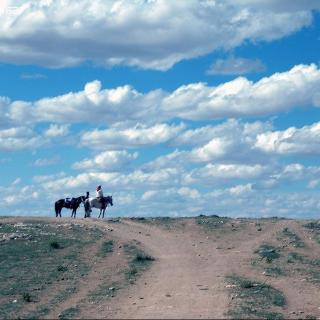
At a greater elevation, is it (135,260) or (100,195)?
(100,195)

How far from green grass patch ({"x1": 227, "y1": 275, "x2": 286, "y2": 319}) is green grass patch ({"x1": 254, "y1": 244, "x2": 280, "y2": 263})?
6.60m

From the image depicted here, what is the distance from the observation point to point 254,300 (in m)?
25.5

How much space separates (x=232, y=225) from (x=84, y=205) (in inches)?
505

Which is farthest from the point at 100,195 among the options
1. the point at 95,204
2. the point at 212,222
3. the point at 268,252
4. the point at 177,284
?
the point at 177,284

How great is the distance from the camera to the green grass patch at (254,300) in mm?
23056

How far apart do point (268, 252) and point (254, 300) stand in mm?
13442

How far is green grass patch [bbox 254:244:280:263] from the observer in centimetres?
3703

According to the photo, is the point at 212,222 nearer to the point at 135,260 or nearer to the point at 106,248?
the point at 106,248

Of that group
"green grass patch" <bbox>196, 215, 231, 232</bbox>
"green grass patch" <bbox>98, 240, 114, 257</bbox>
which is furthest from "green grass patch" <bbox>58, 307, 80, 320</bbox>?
"green grass patch" <bbox>196, 215, 231, 232</bbox>

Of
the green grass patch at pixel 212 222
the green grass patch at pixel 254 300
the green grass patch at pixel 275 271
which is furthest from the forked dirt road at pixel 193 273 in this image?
the green grass patch at pixel 212 222

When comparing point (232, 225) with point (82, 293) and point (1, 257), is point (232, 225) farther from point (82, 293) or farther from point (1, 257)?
point (82, 293)

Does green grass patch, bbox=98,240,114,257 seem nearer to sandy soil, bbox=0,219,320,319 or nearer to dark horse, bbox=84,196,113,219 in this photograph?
sandy soil, bbox=0,219,320,319

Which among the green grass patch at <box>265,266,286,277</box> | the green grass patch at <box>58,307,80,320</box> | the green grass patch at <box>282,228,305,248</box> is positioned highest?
the green grass patch at <box>282,228,305,248</box>

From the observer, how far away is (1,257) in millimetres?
36812
